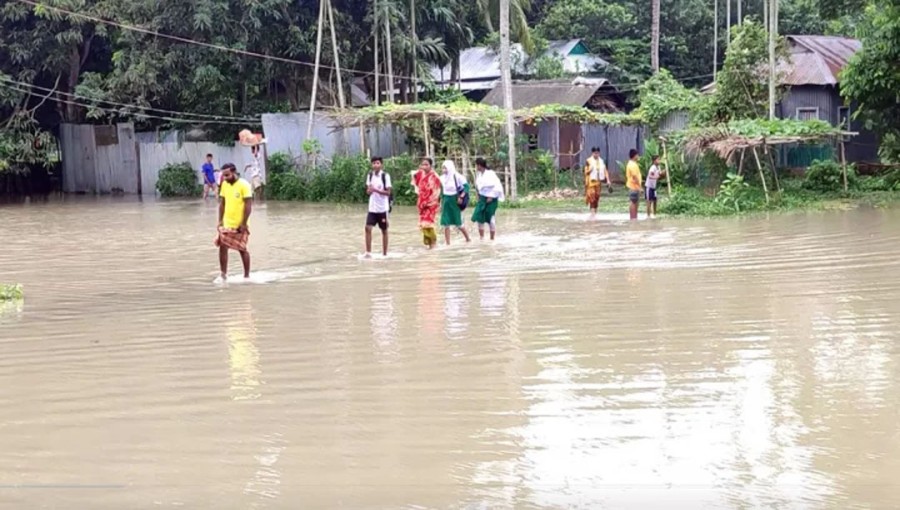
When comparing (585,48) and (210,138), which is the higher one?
(585,48)

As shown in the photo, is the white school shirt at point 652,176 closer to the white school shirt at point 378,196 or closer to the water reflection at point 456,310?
the white school shirt at point 378,196

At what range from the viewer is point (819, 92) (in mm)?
30703

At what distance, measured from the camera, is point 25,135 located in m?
32.0

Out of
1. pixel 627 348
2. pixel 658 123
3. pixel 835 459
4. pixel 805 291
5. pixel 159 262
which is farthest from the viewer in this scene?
pixel 658 123

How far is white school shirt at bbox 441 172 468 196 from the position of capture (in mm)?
15852

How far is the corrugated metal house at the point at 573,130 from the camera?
33.0m

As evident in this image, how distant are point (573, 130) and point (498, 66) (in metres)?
9.83

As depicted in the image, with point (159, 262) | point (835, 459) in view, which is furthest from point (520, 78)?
point (835, 459)

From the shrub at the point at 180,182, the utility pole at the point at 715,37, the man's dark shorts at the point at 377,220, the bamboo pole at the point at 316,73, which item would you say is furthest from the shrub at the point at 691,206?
the utility pole at the point at 715,37

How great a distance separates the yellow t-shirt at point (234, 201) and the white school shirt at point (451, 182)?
13.9 feet

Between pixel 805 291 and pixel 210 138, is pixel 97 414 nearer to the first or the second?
pixel 805 291

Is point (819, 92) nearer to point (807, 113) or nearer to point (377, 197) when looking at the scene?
point (807, 113)

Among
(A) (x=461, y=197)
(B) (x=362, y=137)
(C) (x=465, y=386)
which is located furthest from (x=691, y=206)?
(C) (x=465, y=386)

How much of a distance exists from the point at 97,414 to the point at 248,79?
27.3m
